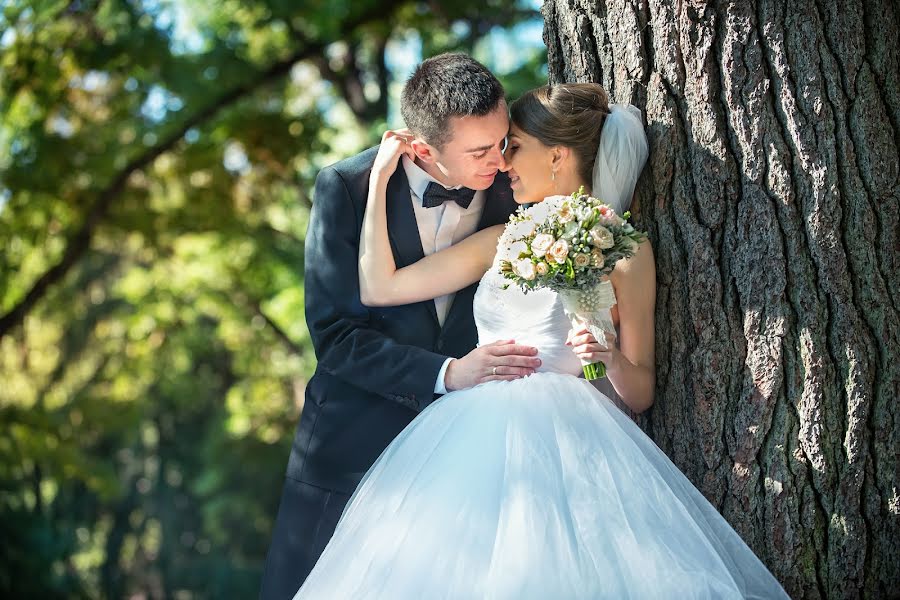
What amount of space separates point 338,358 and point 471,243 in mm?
626

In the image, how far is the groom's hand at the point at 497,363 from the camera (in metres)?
3.32

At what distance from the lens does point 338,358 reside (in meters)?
3.59

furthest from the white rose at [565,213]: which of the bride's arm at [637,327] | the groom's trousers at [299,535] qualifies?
the groom's trousers at [299,535]

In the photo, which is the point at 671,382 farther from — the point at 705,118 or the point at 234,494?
the point at 234,494

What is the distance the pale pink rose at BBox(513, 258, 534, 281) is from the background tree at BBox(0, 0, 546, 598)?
212 inches

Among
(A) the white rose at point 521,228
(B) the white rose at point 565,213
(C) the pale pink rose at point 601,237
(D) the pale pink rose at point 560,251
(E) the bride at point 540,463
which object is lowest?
(E) the bride at point 540,463

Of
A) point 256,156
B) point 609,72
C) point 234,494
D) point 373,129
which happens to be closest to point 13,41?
point 256,156

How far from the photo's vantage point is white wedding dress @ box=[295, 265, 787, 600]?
275 cm

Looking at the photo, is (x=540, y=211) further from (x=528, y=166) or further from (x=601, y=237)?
(x=601, y=237)

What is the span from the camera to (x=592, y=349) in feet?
10.3

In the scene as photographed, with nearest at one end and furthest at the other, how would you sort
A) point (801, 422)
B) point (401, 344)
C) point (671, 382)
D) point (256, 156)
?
point (801, 422), point (671, 382), point (401, 344), point (256, 156)

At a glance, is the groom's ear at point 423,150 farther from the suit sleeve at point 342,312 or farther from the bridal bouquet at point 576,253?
the bridal bouquet at point 576,253

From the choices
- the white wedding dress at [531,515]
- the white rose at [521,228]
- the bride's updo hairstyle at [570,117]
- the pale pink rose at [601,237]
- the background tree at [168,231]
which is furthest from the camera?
the background tree at [168,231]

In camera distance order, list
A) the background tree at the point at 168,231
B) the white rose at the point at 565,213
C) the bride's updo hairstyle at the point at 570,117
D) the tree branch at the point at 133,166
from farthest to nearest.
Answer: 1. the tree branch at the point at 133,166
2. the background tree at the point at 168,231
3. the bride's updo hairstyle at the point at 570,117
4. the white rose at the point at 565,213
